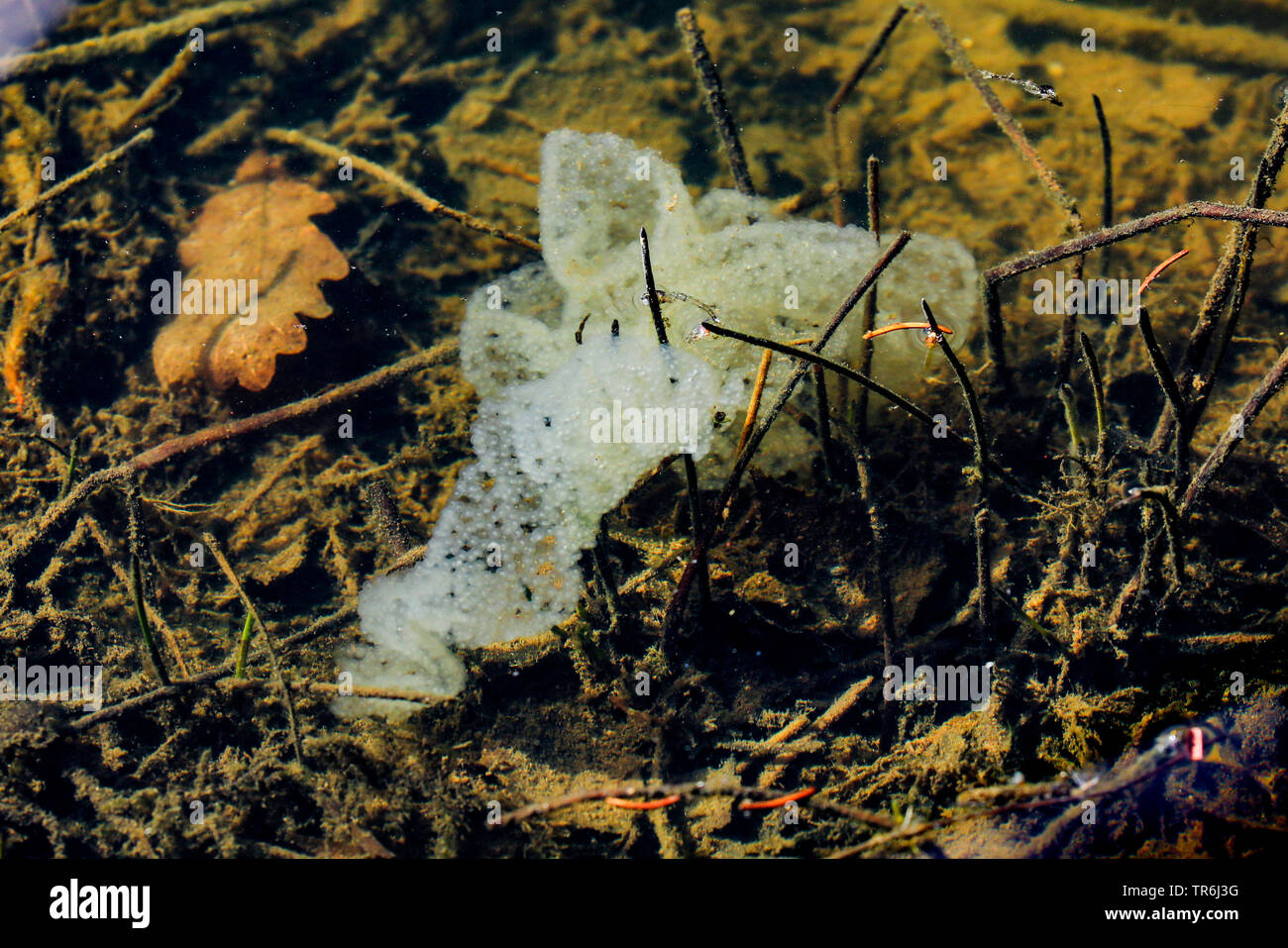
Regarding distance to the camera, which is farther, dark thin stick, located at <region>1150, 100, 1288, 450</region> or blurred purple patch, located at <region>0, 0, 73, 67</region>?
blurred purple patch, located at <region>0, 0, 73, 67</region>

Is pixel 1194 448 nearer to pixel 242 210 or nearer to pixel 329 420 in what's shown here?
pixel 329 420

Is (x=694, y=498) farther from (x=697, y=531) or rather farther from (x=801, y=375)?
(x=801, y=375)

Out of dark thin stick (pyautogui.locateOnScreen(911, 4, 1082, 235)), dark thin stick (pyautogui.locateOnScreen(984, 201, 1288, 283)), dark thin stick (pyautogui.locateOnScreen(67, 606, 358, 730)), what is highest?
dark thin stick (pyautogui.locateOnScreen(911, 4, 1082, 235))

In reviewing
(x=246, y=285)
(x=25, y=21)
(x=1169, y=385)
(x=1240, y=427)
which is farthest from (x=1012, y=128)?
(x=25, y=21)

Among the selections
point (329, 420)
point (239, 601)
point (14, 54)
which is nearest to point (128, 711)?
point (239, 601)

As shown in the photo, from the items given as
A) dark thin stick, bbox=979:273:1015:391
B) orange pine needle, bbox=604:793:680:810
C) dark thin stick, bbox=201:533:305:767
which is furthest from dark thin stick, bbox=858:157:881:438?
dark thin stick, bbox=201:533:305:767

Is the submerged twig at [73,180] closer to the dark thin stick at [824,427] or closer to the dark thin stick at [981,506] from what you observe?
the dark thin stick at [824,427]

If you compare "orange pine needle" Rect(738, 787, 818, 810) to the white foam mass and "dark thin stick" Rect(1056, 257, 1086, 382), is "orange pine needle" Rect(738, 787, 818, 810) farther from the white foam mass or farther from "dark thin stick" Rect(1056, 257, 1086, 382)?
"dark thin stick" Rect(1056, 257, 1086, 382)
